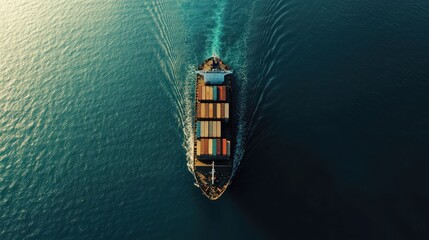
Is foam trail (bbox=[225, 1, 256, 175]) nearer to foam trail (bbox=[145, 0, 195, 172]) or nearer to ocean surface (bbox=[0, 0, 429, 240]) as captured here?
ocean surface (bbox=[0, 0, 429, 240])

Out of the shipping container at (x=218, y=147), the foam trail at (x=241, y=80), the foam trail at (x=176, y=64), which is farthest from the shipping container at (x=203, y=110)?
the foam trail at (x=241, y=80)

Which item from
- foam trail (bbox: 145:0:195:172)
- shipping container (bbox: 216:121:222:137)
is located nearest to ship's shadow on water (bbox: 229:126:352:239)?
shipping container (bbox: 216:121:222:137)

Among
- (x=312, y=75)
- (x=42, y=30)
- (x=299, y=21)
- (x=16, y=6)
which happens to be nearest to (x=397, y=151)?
A: (x=312, y=75)

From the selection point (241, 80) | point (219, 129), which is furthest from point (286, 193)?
point (241, 80)

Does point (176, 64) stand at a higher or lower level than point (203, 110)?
higher

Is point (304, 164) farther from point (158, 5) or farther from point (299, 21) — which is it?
point (158, 5)

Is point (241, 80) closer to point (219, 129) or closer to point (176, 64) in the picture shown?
point (176, 64)

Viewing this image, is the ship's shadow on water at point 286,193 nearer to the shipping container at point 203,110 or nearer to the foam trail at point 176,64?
the shipping container at point 203,110
